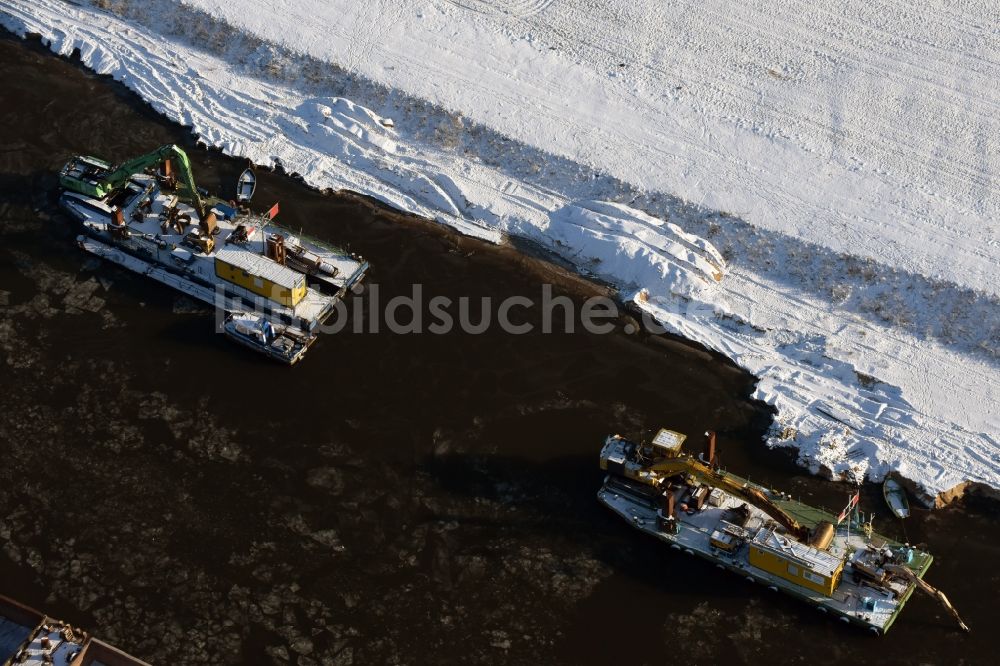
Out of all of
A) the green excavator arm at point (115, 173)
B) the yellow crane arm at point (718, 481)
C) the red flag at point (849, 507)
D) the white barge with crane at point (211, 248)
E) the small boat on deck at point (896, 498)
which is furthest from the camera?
the green excavator arm at point (115, 173)

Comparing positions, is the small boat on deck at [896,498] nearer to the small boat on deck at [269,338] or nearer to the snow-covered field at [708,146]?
the snow-covered field at [708,146]

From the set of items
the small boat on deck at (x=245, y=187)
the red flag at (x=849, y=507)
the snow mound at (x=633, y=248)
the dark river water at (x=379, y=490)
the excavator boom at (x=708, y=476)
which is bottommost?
the dark river water at (x=379, y=490)

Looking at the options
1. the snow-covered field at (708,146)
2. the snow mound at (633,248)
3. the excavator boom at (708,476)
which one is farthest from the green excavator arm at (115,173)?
the excavator boom at (708,476)

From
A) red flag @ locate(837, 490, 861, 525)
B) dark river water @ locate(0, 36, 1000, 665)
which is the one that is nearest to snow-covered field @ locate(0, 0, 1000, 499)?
dark river water @ locate(0, 36, 1000, 665)

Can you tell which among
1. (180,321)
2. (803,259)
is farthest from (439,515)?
(803,259)

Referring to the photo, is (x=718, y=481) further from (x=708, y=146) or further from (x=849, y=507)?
(x=708, y=146)

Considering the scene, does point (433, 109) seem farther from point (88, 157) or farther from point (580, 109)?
point (88, 157)

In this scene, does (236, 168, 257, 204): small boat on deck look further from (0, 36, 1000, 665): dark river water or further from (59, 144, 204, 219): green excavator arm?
(0, 36, 1000, 665): dark river water

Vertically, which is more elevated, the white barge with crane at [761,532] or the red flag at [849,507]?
the red flag at [849,507]
